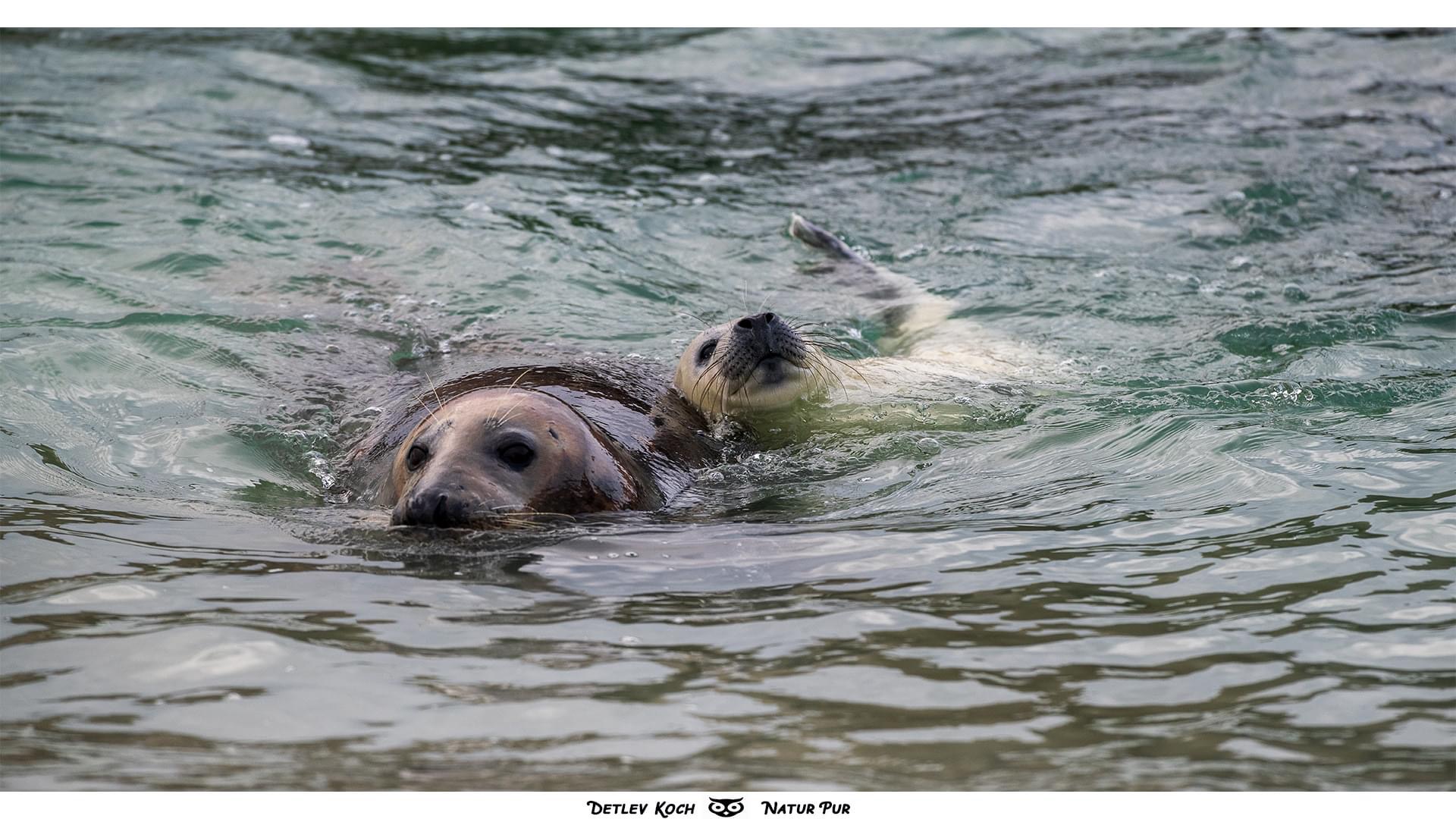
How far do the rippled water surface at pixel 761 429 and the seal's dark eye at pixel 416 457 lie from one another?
30 cm

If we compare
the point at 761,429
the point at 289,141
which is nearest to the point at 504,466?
the point at 761,429

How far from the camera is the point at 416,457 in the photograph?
508cm

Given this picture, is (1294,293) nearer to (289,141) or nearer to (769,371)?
(769,371)

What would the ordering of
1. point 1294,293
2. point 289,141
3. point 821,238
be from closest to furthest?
point 1294,293 < point 821,238 < point 289,141

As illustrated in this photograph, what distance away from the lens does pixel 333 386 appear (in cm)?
679

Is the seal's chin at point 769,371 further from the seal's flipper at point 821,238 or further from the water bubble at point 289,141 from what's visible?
the water bubble at point 289,141

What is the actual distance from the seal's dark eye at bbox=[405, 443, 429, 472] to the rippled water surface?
0.97 feet

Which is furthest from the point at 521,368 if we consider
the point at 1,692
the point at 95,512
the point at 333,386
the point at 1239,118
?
the point at 1239,118

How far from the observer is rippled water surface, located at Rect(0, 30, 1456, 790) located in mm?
3498

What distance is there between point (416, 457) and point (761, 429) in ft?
5.61

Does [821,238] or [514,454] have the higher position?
[821,238]
